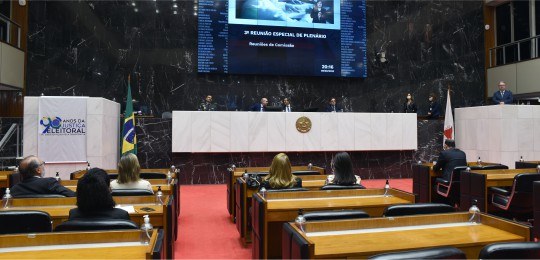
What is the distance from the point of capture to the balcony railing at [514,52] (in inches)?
478

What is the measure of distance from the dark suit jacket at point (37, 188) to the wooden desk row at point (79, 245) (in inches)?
65.8

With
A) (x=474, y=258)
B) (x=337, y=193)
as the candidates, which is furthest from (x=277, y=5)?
(x=474, y=258)

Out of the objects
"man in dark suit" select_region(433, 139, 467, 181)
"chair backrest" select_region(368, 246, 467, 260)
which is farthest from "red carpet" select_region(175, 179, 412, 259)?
"man in dark suit" select_region(433, 139, 467, 181)

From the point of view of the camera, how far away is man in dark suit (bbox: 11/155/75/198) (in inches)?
145

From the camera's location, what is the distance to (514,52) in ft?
42.1

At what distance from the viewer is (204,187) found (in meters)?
8.87

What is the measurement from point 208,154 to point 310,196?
19.7 ft

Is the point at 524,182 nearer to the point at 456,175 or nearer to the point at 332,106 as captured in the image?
the point at 456,175

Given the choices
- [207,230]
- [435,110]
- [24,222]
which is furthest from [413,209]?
[435,110]

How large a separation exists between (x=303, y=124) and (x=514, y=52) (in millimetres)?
7979

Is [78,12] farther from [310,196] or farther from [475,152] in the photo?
[475,152]

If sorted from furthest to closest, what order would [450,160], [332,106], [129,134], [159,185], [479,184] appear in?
[332,106] → [129,134] → [450,160] → [479,184] → [159,185]

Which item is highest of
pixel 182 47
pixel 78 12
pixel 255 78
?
pixel 78 12

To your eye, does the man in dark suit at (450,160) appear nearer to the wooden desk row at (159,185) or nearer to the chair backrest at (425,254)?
the wooden desk row at (159,185)
